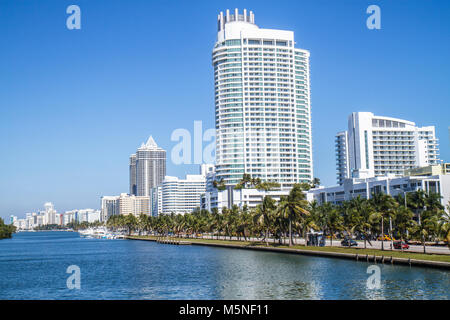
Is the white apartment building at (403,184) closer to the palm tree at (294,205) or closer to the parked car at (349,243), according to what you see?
the parked car at (349,243)

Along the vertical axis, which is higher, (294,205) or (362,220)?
(294,205)

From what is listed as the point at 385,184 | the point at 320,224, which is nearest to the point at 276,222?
the point at 320,224

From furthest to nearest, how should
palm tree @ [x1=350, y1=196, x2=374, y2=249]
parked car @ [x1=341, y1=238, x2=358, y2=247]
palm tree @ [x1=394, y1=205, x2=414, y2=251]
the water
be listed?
parked car @ [x1=341, y1=238, x2=358, y2=247] < palm tree @ [x1=394, y1=205, x2=414, y2=251] < palm tree @ [x1=350, y1=196, x2=374, y2=249] < the water

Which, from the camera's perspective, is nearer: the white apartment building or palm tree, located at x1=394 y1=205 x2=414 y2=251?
palm tree, located at x1=394 y1=205 x2=414 y2=251

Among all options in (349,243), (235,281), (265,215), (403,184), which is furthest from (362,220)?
(403,184)

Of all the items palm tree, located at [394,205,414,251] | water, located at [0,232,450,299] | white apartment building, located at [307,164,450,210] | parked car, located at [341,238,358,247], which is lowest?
water, located at [0,232,450,299]

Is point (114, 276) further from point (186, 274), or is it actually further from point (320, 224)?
point (320, 224)

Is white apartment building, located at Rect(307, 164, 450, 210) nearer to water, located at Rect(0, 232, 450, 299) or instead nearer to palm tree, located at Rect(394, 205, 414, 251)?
palm tree, located at Rect(394, 205, 414, 251)

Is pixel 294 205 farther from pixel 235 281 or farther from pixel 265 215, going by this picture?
pixel 235 281

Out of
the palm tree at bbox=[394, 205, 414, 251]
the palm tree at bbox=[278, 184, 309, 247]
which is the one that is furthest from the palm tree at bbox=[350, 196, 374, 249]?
the palm tree at bbox=[278, 184, 309, 247]

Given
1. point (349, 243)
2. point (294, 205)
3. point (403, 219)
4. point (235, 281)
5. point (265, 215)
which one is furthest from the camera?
point (265, 215)

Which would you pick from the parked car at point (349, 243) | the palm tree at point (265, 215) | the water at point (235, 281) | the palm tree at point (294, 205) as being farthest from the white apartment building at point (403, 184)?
the water at point (235, 281)

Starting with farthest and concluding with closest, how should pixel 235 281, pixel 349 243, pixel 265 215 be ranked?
1. pixel 265 215
2. pixel 349 243
3. pixel 235 281

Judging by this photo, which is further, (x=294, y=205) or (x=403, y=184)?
(x=403, y=184)
